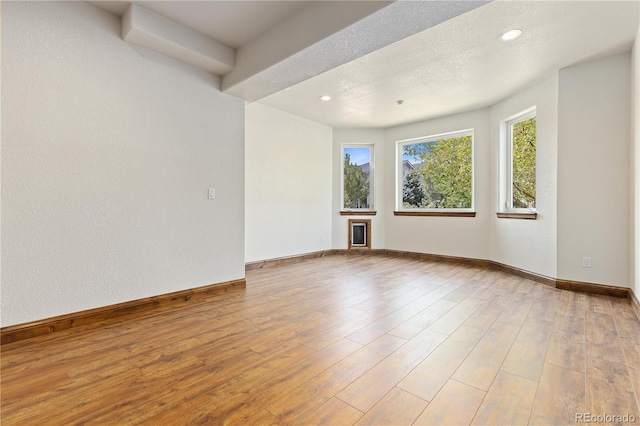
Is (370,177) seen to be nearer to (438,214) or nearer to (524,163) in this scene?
(438,214)

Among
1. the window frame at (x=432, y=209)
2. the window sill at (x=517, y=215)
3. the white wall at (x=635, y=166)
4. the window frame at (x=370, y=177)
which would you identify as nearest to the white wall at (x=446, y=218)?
the window frame at (x=432, y=209)

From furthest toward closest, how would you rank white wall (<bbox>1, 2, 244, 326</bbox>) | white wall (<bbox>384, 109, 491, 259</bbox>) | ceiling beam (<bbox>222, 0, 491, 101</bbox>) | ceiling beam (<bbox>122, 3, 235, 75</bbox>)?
white wall (<bbox>384, 109, 491, 259</bbox>)
ceiling beam (<bbox>122, 3, 235, 75</bbox>)
white wall (<bbox>1, 2, 244, 326</bbox>)
ceiling beam (<bbox>222, 0, 491, 101</bbox>)

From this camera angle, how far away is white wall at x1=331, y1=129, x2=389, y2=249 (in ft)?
19.5

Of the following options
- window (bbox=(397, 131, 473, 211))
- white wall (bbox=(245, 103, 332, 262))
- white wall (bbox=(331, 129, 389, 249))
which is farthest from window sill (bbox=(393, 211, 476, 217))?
white wall (bbox=(245, 103, 332, 262))

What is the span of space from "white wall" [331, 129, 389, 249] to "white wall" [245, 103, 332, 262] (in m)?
0.15

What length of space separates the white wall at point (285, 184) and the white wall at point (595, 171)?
3.57 m

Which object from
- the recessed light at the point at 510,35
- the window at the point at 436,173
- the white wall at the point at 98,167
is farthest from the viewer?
the window at the point at 436,173

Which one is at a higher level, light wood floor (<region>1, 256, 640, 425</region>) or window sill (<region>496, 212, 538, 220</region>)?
window sill (<region>496, 212, 538, 220</region>)

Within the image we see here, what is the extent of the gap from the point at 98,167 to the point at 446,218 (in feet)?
16.0

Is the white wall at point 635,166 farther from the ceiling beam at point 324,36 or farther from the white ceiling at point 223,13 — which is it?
the white ceiling at point 223,13

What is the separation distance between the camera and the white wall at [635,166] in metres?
2.60

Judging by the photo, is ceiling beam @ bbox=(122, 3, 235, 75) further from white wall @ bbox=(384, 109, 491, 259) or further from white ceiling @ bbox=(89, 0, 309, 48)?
white wall @ bbox=(384, 109, 491, 259)

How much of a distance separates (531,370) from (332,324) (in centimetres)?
129

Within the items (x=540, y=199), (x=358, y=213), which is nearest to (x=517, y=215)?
(x=540, y=199)
